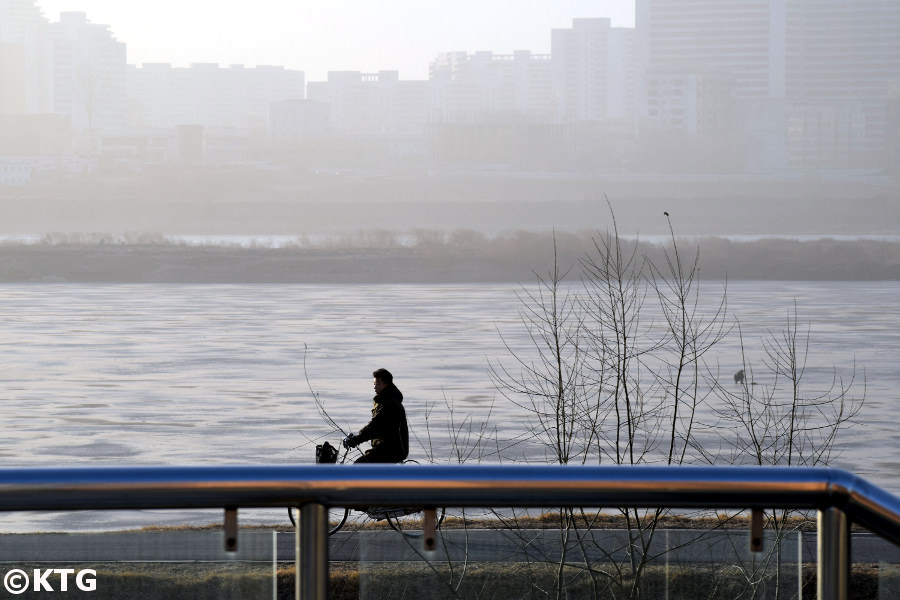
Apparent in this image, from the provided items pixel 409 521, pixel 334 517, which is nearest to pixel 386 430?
pixel 409 521

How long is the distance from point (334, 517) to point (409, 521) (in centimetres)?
22

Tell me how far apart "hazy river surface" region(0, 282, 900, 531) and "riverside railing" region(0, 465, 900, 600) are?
0.16 meters

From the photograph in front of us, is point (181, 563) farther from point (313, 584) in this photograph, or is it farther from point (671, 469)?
point (671, 469)

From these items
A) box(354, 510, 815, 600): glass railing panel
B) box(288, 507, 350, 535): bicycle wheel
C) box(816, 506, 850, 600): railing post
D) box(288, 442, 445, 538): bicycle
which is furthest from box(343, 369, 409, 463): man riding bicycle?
box(816, 506, 850, 600): railing post

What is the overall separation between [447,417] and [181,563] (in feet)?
156

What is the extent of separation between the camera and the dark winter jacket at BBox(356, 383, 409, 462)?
40.8 feet

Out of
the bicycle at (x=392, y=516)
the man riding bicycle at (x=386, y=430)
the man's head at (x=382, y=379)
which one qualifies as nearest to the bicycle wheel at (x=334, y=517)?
the bicycle at (x=392, y=516)

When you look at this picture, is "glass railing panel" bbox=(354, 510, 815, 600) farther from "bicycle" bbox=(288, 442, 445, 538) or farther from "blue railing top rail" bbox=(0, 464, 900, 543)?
"blue railing top rail" bbox=(0, 464, 900, 543)

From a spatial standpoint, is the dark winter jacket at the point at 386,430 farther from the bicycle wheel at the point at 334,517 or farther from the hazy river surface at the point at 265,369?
the bicycle wheel at the point at 334,517

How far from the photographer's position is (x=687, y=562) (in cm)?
284

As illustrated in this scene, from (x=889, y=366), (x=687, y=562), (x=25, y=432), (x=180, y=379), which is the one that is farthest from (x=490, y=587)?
(x=889, y=366)

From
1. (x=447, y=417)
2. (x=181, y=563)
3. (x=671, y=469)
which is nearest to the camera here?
(x=671, y=469)

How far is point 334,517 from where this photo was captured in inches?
89.8

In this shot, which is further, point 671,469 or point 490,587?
point 490,587
